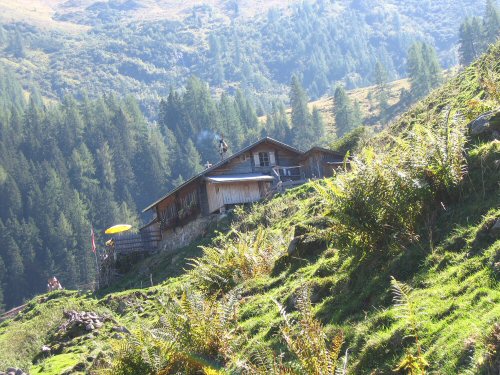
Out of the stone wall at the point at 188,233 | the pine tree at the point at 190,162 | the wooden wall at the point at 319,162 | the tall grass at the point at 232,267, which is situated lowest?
the pine tree at the point at 190,162

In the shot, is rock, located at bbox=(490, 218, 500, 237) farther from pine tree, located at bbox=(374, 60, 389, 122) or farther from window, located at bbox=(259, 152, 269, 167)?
pine tree, located at bbox=(374, 60, 389, 122)

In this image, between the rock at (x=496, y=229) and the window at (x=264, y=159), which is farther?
the window at (x=264, y=159)

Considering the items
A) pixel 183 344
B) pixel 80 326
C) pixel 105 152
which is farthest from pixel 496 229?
pixel 105 152

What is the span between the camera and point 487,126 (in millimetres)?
11844

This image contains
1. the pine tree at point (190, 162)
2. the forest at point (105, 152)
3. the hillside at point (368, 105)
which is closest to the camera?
the forest at point (105, 152)

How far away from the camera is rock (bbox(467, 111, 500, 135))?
11805mm

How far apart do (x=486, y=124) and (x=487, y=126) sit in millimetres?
43

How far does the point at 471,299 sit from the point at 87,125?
475 feet

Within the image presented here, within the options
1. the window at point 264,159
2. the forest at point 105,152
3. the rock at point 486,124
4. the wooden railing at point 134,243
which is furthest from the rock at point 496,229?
the forest at point 105,152

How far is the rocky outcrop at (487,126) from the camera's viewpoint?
11758 millimetres

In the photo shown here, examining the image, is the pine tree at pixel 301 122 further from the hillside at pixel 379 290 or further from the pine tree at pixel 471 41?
the hillside at pixel 379 290

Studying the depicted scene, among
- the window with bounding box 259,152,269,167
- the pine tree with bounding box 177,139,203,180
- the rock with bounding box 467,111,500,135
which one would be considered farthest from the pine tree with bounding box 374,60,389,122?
the rock with bounding box 467,111,500,135

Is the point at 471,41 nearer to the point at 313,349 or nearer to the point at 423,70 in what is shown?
the point at 423,70

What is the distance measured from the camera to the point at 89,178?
134 meters
